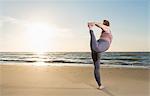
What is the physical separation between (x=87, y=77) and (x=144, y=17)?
91cm

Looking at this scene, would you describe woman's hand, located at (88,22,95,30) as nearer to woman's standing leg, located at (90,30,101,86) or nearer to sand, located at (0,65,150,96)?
woman's standing leg, located at (90,30,101,86)

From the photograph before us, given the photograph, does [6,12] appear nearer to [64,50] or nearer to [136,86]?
[64,50]

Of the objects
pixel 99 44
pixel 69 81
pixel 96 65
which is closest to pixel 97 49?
pixel 99 44

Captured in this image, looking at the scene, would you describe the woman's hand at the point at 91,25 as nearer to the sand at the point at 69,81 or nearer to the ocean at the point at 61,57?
the ocean at the point at 61,57

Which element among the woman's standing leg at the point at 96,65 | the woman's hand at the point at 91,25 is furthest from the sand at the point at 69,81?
the woman's hand at the point at 91,25

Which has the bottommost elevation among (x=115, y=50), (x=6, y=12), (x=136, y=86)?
(x=136, y=86)

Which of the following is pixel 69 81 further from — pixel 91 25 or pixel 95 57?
pixel 91 25

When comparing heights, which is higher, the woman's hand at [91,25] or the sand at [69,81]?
the woman's hand at [91,25]

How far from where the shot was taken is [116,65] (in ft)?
11.6

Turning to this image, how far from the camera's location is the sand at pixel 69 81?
2.73m

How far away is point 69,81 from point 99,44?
0.51 m

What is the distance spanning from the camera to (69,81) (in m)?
2.94

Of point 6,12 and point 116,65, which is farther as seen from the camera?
point 116,65

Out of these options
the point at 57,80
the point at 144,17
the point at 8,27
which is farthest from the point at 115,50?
the point at 8,27
